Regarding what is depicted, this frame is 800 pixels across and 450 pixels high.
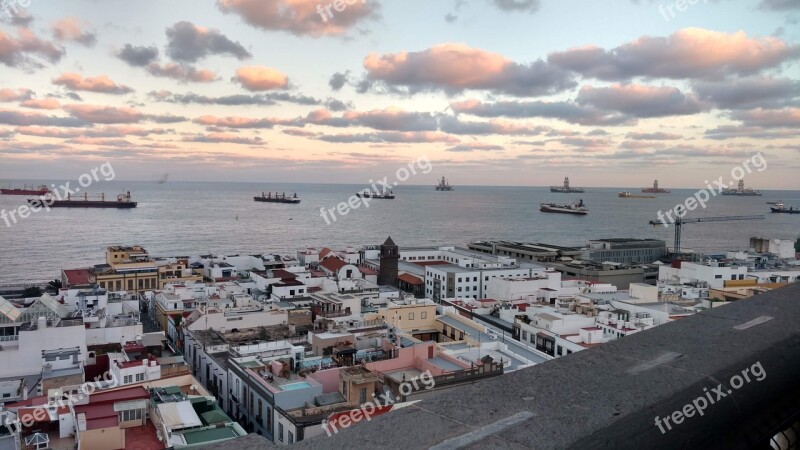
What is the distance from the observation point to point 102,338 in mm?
16562

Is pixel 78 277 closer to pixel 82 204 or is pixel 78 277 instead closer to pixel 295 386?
pixel 295 386

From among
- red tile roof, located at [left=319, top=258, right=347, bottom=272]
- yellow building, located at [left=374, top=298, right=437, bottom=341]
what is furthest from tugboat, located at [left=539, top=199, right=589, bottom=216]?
yellow building, located at [left=374, top=298, right=437, bottom=341]

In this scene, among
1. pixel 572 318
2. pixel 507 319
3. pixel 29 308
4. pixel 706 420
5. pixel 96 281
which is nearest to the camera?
pixel 706 420

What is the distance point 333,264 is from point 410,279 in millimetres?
4251

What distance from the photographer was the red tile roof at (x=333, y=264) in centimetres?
3194

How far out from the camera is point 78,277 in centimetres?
2897

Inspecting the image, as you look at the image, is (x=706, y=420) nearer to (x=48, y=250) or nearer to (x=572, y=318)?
(x=572, y=318)

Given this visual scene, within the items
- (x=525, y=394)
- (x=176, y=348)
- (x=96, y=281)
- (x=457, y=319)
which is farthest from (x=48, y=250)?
(x=525, y=394)

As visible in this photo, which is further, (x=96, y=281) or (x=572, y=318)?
(x=96, y=281)

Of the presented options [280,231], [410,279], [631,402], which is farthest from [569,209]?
[631,402]

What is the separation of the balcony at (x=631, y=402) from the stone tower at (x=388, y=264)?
93.5 ft

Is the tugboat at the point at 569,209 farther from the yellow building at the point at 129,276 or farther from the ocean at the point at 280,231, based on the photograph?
the yellow building at the point at 129,276

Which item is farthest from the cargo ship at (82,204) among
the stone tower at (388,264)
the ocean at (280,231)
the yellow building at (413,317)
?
the yellow building at (413,317)

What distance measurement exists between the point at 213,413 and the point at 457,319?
10156mm
